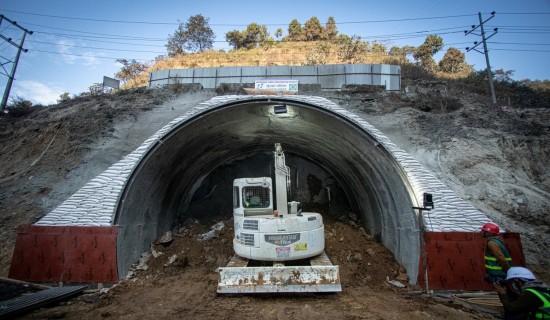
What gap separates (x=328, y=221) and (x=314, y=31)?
4209cm

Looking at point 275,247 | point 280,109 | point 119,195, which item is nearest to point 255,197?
point 275,247

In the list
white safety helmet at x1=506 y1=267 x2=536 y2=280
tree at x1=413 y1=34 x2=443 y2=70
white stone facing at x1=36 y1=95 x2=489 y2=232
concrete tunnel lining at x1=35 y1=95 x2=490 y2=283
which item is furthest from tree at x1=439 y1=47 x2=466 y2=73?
white safety helmet at x1=506 y1=267 x2=536 y2=280

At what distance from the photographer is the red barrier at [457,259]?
23.9 feet

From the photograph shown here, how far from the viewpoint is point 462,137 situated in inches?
416

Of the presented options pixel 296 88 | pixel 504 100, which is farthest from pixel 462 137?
pixel 504 100

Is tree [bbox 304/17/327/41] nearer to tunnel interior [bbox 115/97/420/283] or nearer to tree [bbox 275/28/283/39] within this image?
→ tree [bbox 275/28/283/39]

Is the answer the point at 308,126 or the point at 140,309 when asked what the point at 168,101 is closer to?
the point at 308,126

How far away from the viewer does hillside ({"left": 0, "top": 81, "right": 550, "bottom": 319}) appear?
6402 mm

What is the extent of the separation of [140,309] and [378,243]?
Answer: 7.94 metres

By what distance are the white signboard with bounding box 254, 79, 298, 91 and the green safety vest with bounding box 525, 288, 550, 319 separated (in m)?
11.0

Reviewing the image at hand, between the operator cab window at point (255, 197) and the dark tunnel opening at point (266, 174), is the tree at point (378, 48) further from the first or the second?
the operator cab window at point (255, 197)

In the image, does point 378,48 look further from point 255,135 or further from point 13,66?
point 13,66

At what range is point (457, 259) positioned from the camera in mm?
7359

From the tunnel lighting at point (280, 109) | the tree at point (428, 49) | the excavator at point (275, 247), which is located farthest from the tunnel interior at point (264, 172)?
the tree at point (428, 49)
